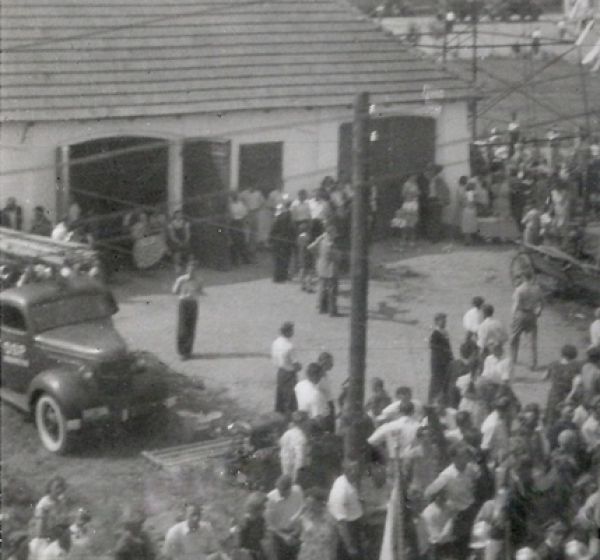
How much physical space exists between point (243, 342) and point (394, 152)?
561cm

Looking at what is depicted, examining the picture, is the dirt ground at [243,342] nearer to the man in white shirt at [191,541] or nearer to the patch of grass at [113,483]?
the patch of grass at [113,483]

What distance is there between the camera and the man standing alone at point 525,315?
33.0ft

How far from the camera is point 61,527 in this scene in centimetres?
772

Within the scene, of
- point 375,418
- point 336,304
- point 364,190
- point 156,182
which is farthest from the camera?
point 156,182

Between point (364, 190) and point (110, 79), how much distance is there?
691 cm

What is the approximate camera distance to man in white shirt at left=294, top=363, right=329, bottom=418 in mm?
8867

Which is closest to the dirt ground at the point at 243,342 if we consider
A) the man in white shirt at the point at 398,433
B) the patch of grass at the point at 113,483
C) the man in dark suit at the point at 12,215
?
the patch of grass at the point at 113,483

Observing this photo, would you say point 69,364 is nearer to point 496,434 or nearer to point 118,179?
point 496,434

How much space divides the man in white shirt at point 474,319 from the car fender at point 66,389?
3556 millimetres

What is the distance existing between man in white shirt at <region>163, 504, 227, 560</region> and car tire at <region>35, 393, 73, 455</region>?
6.37 feet

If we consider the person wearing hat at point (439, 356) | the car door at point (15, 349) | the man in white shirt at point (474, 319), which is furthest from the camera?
the man in white shirt at point (474, 319)

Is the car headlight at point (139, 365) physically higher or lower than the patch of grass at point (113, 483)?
higher

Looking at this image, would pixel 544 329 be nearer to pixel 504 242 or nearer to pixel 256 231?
pixel 504 242

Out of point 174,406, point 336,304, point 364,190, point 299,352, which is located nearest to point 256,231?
point 336,304
